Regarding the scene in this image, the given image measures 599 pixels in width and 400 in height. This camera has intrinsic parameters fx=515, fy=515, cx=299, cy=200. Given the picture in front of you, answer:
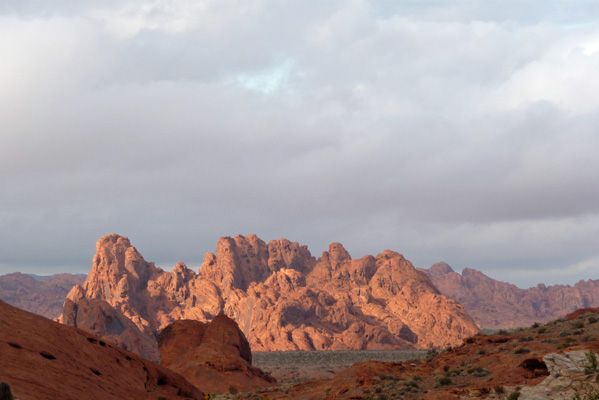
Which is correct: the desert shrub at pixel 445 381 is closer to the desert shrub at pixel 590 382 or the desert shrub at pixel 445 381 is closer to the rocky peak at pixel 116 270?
the desert shrub at pixel 590 382

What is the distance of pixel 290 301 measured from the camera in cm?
16038

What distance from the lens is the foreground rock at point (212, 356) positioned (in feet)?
201

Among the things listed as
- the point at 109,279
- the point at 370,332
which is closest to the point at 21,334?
the point at 370,332

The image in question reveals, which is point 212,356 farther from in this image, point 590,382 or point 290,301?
point 290,301

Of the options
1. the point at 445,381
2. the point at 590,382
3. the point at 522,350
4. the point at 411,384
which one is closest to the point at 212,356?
the point at 411,384

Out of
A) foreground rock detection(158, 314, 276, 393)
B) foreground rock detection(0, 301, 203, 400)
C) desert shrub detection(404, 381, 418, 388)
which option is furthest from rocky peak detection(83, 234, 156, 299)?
desert shrub detection(404, 381, 418, 388)

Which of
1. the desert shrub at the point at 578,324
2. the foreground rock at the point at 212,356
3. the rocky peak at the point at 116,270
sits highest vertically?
the rocky peak at the point at 116,270

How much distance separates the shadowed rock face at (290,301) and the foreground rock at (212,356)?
69.6 m

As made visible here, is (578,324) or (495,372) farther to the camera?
(578,324)

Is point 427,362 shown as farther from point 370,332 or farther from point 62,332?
point 370,332

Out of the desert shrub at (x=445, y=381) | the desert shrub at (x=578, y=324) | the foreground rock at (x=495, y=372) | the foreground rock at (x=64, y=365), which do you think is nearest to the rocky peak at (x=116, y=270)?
the foreground rock at (x=495, y=372)

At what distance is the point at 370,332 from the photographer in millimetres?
146875

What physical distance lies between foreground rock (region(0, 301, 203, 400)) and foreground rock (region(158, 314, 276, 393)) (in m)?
24.7

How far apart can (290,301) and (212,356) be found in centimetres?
9343
